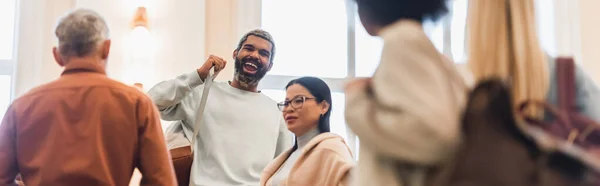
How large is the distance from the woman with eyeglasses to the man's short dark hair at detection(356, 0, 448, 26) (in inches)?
57.0

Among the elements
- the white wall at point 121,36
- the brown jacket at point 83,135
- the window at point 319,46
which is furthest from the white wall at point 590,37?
the brown jacket at point 83,135

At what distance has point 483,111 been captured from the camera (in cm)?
150

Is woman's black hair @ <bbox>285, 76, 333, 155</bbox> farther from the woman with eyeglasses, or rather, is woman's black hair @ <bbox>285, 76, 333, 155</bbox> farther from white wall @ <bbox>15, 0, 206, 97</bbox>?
white wall @ <bbox>15, 0, 206, 97</bbox>

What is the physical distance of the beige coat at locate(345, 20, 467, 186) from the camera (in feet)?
4.93

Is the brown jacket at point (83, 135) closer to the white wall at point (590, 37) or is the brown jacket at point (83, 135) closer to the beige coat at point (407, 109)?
the beige coat at point (407, 109)

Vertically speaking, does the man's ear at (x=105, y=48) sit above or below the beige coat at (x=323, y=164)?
above

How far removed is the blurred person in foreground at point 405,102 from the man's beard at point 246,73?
91.4 inches

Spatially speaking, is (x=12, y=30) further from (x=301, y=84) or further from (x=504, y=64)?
(x=504, y=64)

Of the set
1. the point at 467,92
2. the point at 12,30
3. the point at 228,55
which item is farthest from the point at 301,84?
the point at 12,30

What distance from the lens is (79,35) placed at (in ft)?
8.71

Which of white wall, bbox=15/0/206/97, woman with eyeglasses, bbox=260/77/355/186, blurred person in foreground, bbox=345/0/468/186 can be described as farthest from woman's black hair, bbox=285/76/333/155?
blurred person in foreground, bbox=345/0/468/186

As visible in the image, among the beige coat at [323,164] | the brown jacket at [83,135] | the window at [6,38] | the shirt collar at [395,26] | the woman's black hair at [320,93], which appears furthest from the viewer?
the window at [6,38]

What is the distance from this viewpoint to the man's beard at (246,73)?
13.2 feet

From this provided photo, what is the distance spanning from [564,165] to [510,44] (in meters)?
0.38
